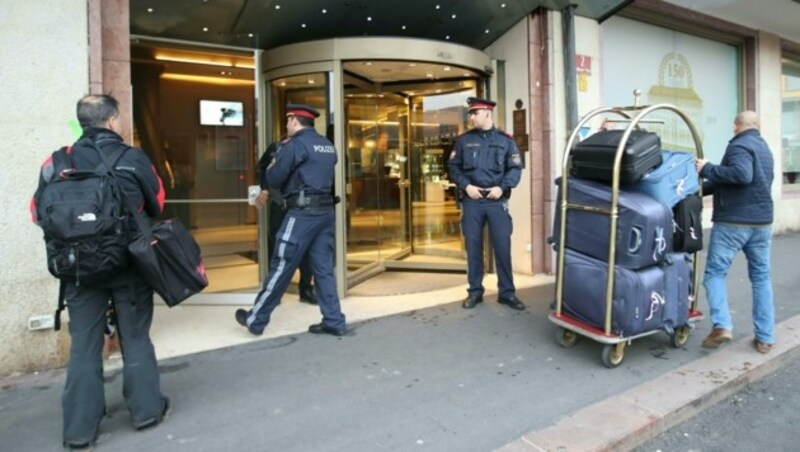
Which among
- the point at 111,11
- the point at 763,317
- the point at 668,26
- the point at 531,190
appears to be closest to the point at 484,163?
the point at 531,190

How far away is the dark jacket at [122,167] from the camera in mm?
2857

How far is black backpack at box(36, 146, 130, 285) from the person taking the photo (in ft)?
8.66

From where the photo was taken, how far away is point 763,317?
4.36 m

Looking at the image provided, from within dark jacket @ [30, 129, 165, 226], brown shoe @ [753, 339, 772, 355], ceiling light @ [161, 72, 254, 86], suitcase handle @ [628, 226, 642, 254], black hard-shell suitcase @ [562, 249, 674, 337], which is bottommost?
brown shoe @ [753, 339, 772, 355]

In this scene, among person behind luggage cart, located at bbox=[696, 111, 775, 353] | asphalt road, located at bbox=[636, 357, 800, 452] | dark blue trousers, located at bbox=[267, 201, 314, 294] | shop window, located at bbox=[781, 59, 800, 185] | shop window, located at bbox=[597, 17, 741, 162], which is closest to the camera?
asphalt road, located at bbox=[636, 357, 800, 452]

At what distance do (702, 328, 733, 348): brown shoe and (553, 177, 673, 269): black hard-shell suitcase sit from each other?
87cm

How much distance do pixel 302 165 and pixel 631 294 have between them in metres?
2.52

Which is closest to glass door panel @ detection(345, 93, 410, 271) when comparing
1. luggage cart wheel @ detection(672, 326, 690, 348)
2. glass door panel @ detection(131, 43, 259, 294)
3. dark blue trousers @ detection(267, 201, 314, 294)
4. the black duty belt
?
dark blue trousers @ detection(267, 201, 314, 294)

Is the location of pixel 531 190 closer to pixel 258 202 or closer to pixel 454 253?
pixel 454 253

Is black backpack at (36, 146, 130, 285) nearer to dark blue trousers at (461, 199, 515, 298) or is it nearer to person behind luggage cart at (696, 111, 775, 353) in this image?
dark blue trousers at (461, 199, 515, 298)

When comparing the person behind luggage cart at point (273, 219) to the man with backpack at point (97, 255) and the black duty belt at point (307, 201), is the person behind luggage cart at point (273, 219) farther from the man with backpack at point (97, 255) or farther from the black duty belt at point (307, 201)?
the man with backpack at point (97, 255)

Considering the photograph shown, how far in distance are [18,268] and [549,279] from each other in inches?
201

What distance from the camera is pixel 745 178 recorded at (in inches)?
161

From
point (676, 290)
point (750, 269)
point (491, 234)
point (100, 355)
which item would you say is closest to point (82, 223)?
point (100, 355)
